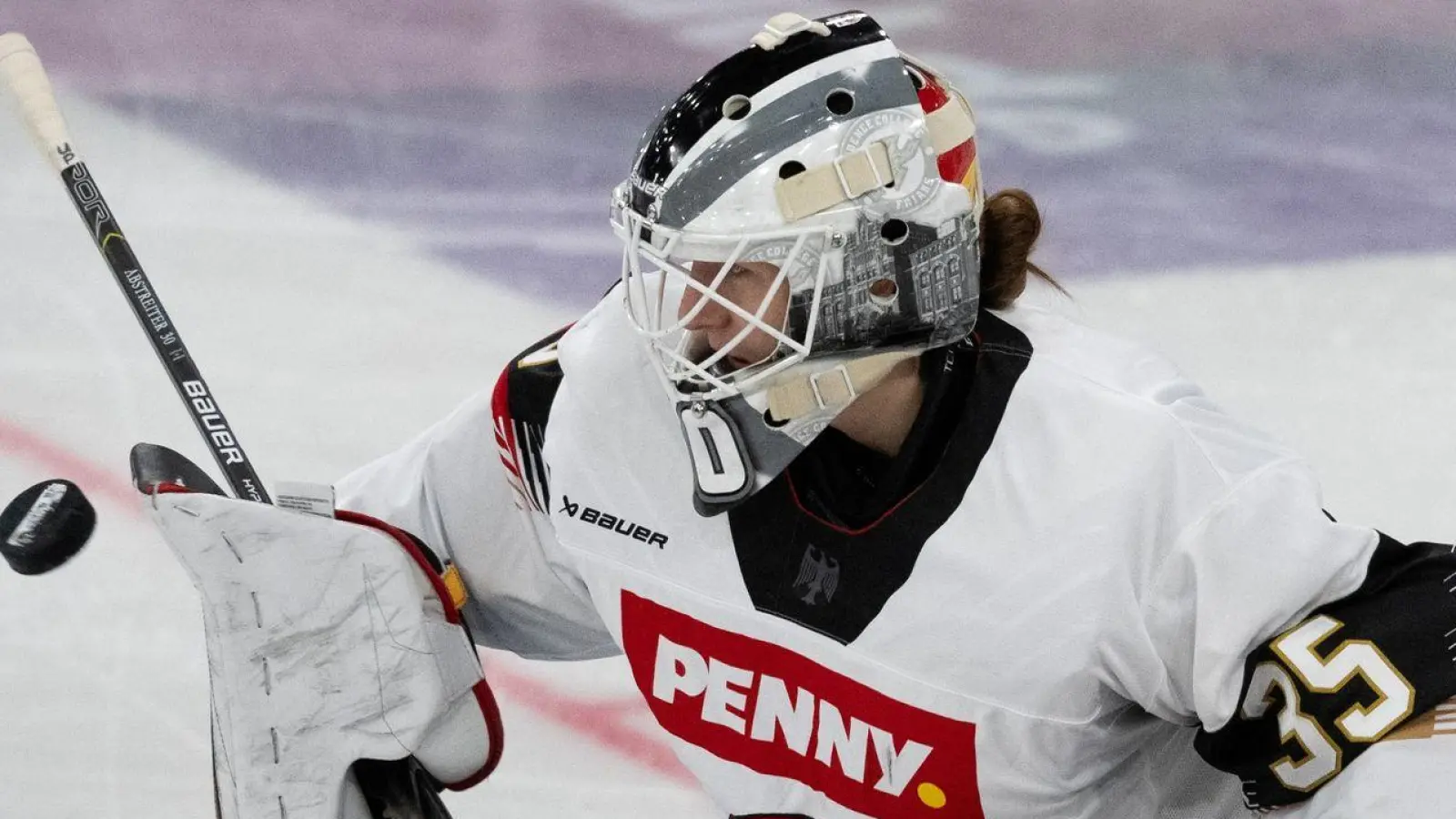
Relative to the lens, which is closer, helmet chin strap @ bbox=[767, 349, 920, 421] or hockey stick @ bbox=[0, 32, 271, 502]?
helmet chin strap @ bbox=[767, 349, 920, 421]

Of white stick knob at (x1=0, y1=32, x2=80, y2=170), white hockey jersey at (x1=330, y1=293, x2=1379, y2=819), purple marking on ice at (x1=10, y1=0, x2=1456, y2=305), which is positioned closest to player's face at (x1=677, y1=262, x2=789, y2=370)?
white hockey jersey at (x1=330, y1=293, x2=1379, y2=819)

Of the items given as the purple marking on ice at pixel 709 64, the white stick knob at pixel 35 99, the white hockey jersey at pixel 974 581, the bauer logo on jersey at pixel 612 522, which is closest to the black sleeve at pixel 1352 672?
the white hockey jersey at pixel 974 581

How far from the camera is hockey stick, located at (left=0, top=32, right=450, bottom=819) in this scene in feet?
6.60

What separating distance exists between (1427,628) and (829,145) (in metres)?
0.69

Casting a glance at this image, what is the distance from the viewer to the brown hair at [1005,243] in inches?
69.7

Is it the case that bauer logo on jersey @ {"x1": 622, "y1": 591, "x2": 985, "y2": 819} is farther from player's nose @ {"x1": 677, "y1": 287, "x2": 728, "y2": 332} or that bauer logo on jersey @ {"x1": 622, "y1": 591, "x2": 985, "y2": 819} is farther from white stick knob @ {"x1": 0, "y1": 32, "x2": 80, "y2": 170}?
white stick knob @ {"x1": 0, "y1": 32, "x2": 80, "y2": 170}

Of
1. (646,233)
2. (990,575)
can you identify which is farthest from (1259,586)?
(646,233)

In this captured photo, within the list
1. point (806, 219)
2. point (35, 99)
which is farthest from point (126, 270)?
point (806, 219)

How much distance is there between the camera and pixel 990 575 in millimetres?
1611

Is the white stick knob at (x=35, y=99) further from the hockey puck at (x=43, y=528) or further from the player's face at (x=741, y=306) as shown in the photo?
the player's face at (x=741, y=306)

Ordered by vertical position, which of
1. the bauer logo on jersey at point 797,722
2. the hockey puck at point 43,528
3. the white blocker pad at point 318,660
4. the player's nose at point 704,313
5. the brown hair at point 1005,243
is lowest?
the bauer logo on jersey at point 797,722

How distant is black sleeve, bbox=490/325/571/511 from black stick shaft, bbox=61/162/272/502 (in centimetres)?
31

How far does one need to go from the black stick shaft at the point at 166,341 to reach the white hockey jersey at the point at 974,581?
0.32 m

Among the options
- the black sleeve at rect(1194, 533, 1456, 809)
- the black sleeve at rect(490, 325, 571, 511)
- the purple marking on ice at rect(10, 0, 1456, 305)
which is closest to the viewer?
the black sleeve at rect(1194, 533, 1456, 809)
